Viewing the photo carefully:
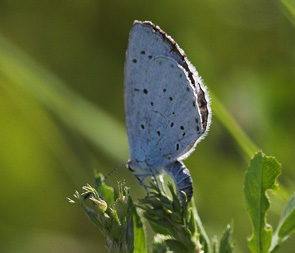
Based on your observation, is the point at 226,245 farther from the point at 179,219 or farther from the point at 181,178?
the point at 181,178

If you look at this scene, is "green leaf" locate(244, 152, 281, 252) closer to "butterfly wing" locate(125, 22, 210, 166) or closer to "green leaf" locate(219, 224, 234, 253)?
"green leaf" locate(219, 224, 234, 253)

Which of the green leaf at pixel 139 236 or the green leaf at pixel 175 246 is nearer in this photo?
the green leaf at pixel 175 246

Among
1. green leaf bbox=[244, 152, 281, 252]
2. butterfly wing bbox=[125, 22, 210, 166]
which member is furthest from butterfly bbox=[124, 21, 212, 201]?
green leaf bbox=[244, 152, 281, 252]

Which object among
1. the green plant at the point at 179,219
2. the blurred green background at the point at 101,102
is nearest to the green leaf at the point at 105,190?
the green plant at the point at 179,219

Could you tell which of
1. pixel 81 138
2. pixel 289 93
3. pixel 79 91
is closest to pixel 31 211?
pixel 81 138

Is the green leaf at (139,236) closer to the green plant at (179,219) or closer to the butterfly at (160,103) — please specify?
Answer: the green plant at (179,219)

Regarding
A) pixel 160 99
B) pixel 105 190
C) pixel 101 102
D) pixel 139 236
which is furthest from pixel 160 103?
pixel 101 102
